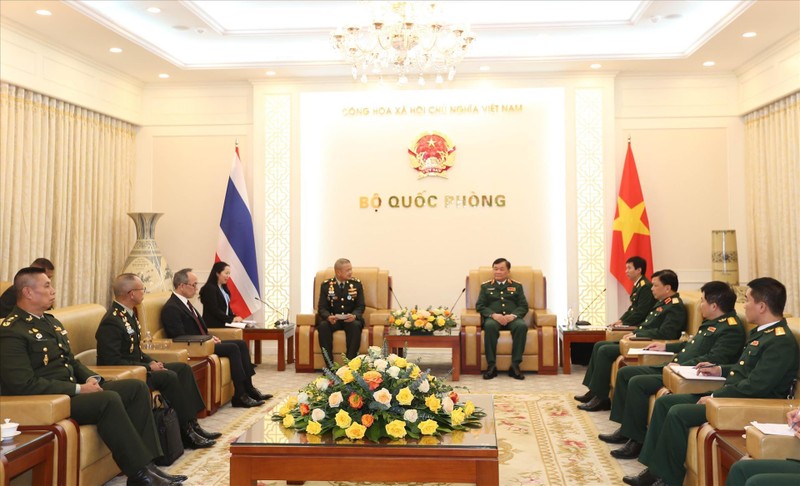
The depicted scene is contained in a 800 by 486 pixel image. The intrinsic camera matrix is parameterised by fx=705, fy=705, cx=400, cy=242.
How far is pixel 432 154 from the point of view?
9578 millimetres

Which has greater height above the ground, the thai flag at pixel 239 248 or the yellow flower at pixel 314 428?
the thai flag at pixel 239 248

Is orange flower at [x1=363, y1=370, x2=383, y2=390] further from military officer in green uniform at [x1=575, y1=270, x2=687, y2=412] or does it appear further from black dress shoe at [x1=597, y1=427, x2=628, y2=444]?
military officer in green uniform at [x1=575, y1=270, x2=687, y2=412]

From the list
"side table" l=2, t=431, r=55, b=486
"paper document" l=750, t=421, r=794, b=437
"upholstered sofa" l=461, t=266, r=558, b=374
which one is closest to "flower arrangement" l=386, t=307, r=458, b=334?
"upholstered sofa" l=461, t=266, r=558, b=374

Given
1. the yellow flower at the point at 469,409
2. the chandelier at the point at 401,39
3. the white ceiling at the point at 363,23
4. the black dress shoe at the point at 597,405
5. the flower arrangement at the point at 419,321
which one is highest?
the white ceiling at the point at 363,23

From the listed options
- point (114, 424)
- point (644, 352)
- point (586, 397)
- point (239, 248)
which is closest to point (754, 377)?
point (644, 352)

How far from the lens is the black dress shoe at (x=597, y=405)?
20.4ft

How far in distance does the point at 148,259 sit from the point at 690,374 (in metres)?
6.81

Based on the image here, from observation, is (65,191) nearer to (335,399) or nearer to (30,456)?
(30,456)

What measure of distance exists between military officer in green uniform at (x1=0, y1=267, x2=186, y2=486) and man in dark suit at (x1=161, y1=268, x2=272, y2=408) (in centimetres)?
200

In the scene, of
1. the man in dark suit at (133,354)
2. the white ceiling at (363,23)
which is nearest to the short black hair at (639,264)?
the white ceiling at (363,23)

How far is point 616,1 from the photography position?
26.7 ft

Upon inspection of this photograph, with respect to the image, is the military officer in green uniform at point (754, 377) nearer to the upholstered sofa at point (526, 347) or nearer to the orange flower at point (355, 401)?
the orange flower at point (355, 401)

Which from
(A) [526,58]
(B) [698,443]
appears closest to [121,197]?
(A) [526,58]

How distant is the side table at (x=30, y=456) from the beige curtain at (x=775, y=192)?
7.49 metres
